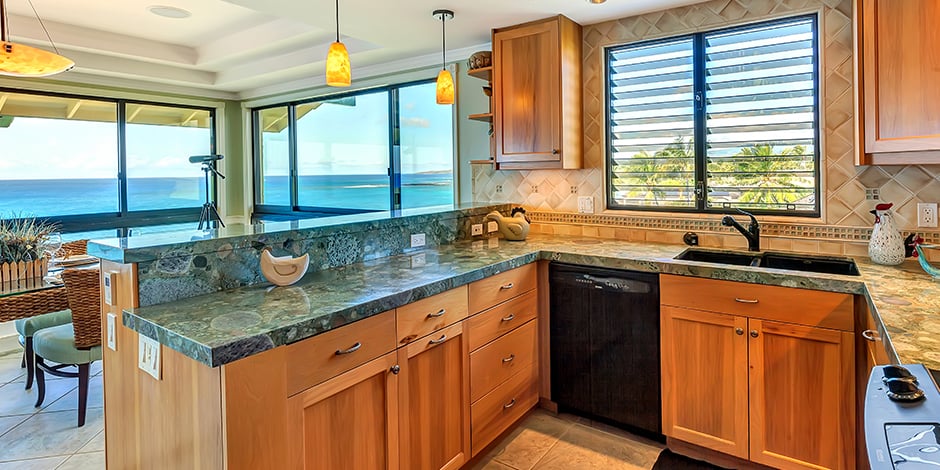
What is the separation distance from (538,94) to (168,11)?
9.54 feet

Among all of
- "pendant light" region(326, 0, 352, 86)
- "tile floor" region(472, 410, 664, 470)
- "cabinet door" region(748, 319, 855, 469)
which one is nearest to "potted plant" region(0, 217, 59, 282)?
"pendant light" region(326, 0, 352, 86)

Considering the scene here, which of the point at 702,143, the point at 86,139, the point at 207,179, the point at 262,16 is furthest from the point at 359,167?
the point at 702,143

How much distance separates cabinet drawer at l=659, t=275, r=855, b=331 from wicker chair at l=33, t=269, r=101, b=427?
9.57 feet

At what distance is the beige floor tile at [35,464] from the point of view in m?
2.39

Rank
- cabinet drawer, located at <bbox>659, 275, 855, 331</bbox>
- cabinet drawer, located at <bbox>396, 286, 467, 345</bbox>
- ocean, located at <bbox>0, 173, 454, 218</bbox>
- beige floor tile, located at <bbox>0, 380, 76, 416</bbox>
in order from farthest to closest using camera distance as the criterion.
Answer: ocean, located at <bbox>0, 173, 454, 218</bbox>
beige floor tile, located at <bbox>0, 380, 76, 416</bbox>
cabinet drawer, located at <bbox>659, 275, 855, 331</bbox>
cabinet drawer, located at <bbox>396, 286, 467, 345</bbox>

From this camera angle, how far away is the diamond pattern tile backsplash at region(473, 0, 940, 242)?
2377 millimetres

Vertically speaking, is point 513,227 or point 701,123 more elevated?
point 701,123

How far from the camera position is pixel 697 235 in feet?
9.46

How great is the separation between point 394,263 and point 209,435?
3.81ft

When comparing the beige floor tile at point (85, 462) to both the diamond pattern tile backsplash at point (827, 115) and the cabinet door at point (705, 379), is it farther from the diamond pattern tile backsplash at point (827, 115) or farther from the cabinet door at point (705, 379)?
the diamond pattern tile backsplash at point (827, 115)

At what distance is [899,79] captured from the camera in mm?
→ 1938

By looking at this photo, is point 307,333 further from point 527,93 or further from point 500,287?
point 527,93

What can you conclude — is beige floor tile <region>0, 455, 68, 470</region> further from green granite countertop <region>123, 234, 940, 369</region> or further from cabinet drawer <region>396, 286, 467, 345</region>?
cabinet drawer <region>396, 286, 467, 345</region>

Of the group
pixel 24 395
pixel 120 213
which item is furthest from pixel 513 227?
pixel 120 213
